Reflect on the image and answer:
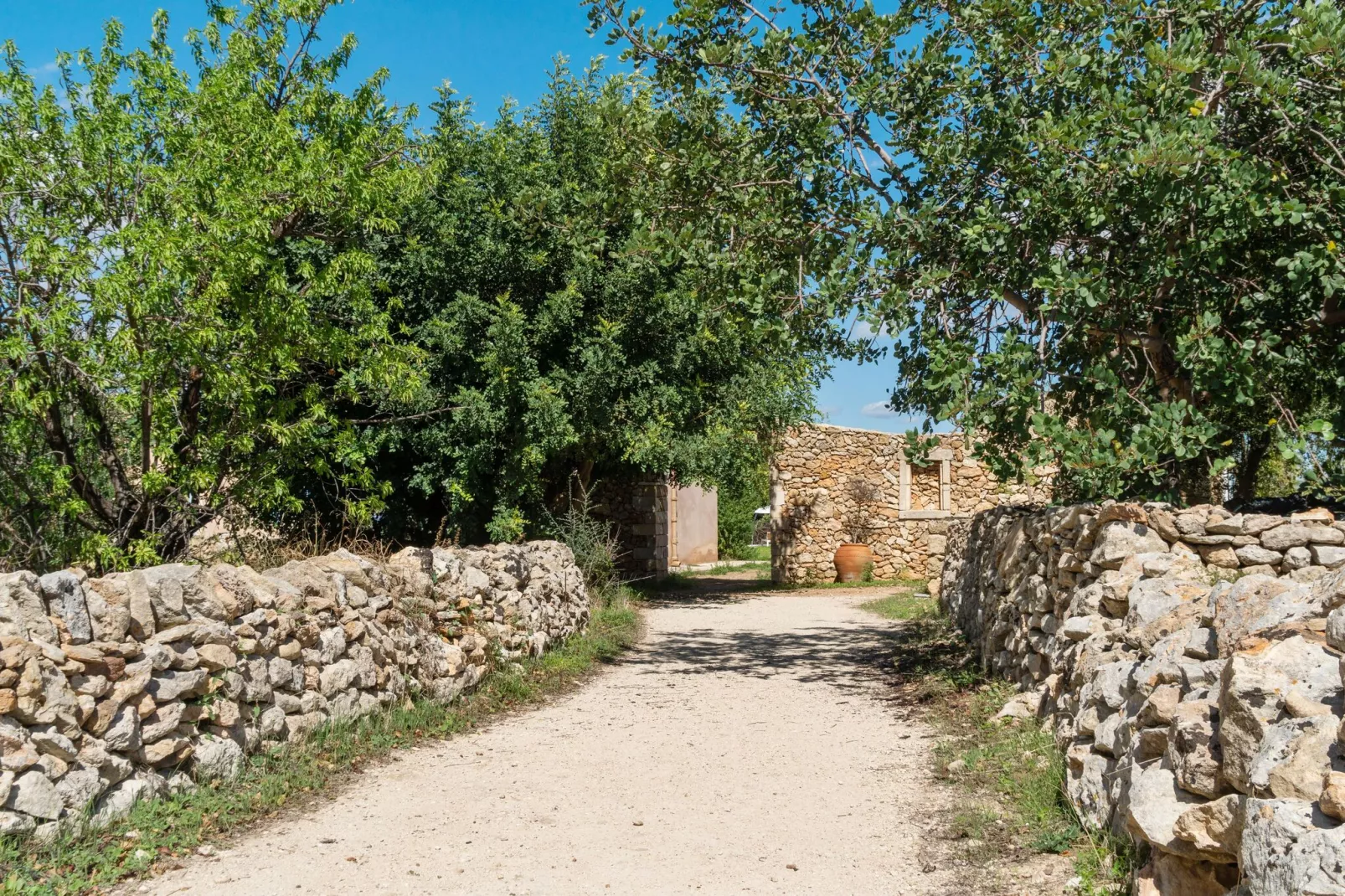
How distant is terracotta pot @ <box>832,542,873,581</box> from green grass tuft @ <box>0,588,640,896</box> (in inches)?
494

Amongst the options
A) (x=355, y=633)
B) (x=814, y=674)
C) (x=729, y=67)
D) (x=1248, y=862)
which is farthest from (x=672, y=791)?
(x=729, y=67)

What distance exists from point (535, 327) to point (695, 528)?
14.1m

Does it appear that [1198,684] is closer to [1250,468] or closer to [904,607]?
[1250,468]

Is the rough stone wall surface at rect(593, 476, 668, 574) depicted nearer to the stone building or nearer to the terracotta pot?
the stone building

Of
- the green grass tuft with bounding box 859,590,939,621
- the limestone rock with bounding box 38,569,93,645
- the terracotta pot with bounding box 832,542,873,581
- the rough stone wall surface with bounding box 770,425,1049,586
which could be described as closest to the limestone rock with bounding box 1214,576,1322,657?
the limestone rock with bounding box 38,569,93,645

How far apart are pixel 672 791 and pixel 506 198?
10.0 meters

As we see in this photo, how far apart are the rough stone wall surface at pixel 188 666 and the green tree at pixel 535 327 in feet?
17.1

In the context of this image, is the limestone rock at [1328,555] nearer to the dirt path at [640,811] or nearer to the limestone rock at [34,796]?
the dirt path at [640,811]

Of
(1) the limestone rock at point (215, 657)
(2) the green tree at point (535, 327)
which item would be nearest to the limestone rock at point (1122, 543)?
(1) the limestone rock at point (215, 657)

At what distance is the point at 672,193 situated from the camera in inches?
417

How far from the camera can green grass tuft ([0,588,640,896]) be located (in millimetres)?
4105

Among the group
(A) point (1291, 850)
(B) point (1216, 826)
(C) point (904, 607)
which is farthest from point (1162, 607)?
(C) point (904, 607)

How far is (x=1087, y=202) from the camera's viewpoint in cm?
779

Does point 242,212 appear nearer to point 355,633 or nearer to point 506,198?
point 355,633
